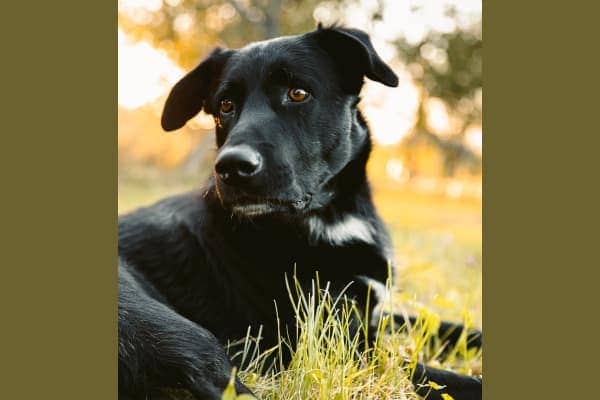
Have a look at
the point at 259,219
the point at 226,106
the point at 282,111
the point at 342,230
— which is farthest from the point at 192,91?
the point at 342,230

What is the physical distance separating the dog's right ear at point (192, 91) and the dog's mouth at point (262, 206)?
843 mm

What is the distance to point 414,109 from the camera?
3844mm

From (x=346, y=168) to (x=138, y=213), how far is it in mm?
1265

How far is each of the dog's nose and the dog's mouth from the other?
15 centimetres

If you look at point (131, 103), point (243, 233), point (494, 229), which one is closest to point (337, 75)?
point (243, 233)

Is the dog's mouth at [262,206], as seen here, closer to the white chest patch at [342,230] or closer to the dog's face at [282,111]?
the dog's face at [282,111]

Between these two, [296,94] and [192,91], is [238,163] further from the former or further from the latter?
[192,91]

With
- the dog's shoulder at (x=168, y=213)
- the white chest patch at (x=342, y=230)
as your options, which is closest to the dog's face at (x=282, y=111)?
the white chest patch at (x=342, y=230)

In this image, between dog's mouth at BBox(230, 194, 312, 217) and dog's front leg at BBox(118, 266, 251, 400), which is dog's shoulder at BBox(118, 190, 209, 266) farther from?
dog's front leg at BBox(118, 266, 251, 400)

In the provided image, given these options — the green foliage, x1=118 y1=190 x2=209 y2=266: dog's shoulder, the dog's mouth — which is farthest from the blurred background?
the dog's mouth

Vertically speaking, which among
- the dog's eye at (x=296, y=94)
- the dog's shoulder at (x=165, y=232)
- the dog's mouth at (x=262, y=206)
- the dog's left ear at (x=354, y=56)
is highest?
the dog's left ear at (x=354, y=56)

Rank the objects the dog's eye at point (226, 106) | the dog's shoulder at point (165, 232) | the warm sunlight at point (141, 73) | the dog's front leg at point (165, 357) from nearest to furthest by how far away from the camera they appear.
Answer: the dog's front leg at point (165, 357) → the dog's eye at point (226, 106) → the dog's shoulder at point (165, 232) → the warm sunlight at point (141, 73)

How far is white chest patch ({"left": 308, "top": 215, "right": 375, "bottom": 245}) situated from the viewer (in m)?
2.87

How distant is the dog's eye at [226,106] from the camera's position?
2858 millimetres
